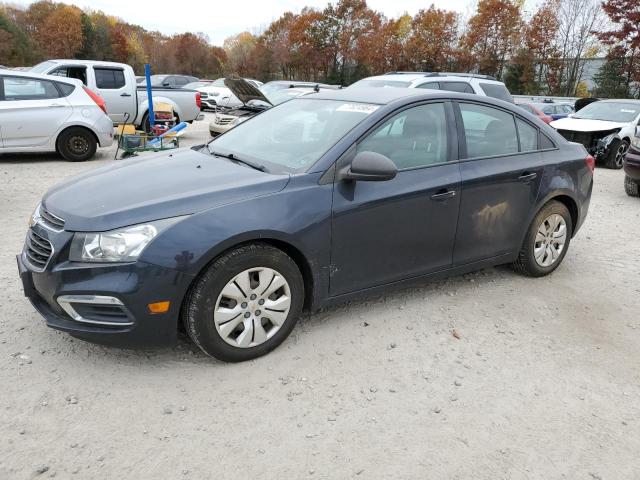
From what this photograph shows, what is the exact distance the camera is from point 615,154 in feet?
38.9

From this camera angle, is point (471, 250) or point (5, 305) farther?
point (471, 250)

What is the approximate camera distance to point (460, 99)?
411 centimetres

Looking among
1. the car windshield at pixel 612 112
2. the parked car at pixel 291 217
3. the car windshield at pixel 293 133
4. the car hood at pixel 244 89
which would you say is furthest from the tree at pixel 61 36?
the parked car at pixel 291 217

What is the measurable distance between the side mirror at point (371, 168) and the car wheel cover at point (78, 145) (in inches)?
312

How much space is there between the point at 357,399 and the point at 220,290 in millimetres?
980

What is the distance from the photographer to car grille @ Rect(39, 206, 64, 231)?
3058 millimetres

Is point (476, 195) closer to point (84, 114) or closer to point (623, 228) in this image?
point (623, 228)

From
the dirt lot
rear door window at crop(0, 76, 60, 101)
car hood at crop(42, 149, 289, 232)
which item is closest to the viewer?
the dirt lot

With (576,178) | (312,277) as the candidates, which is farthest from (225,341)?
(576,178)

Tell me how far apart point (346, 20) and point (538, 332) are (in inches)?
2146

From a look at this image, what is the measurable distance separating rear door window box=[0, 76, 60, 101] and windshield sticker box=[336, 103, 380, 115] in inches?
288

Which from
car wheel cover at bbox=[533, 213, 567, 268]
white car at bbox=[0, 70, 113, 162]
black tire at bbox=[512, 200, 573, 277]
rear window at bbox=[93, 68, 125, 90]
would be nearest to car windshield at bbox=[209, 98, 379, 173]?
black tire at bbox=[512, 200, 573, 277]

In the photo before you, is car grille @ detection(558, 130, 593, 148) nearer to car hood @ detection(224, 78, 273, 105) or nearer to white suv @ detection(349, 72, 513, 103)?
white suv @ detection(349, 72, 513, 103)

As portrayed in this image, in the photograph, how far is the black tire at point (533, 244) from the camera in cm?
457
